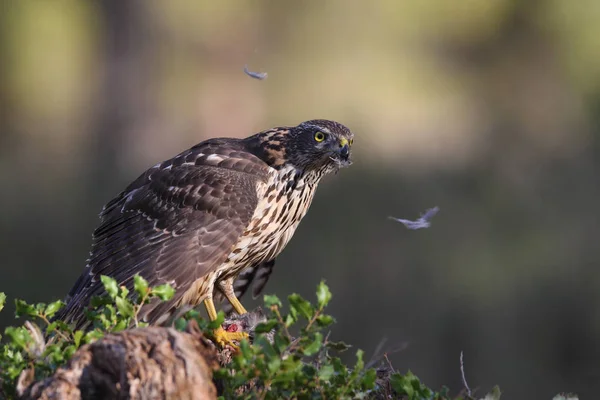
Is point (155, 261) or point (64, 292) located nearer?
A: point (155, 261)

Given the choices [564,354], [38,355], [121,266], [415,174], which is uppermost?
[38,355]

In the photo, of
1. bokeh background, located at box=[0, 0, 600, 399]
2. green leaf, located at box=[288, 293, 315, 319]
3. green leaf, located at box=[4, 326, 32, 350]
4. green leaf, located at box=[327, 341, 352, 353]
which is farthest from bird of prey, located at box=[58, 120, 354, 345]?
bokeh background, located at box=[0, 0, 600, 399]

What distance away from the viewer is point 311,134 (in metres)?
6.06

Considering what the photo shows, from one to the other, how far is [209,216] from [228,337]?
2.66ft

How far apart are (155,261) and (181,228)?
1.00ft

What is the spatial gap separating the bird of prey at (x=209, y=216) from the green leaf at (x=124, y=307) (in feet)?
4.30

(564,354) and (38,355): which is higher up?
(38,355)

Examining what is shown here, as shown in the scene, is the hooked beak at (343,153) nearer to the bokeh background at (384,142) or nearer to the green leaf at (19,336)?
the green leaf at (19,336)

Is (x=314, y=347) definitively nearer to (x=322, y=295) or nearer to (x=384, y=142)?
(x=322, y=295)

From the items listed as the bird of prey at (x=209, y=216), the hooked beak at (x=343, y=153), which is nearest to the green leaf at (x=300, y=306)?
the bird of prey at (x=209, y=216)

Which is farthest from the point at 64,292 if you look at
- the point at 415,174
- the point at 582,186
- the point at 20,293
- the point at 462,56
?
the point at 462,56

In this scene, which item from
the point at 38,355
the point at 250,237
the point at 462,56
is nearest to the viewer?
the point at 38,355

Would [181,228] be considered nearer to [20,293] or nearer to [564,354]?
[20,293]

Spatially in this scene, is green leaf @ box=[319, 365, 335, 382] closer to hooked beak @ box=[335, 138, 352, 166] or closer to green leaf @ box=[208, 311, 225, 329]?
green leaf @ box=[208, 311, 225, 329]
